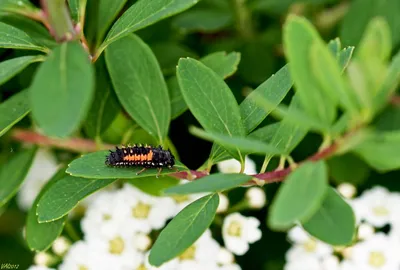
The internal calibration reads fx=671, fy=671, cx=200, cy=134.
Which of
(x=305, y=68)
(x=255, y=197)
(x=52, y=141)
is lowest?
(x=255, y=197)

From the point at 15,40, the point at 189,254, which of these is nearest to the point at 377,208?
the point at 189,254

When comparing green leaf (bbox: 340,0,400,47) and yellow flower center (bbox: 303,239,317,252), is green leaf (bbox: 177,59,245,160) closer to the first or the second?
yellow flower center (bbox: 303,239,317,252)

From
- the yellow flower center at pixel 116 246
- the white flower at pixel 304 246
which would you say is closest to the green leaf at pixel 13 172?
the yellow flower center at pixel 116 246

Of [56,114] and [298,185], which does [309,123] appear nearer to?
[298,185]

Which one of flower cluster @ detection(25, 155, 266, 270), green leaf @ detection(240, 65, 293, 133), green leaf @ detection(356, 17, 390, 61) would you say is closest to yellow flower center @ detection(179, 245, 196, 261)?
flower cluster @ detection(25, 155, 266, 270)

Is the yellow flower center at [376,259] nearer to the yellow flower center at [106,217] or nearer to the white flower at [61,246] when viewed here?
the yellow flower center at [106,217]

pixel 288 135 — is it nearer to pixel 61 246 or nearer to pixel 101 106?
pixel 101 106
